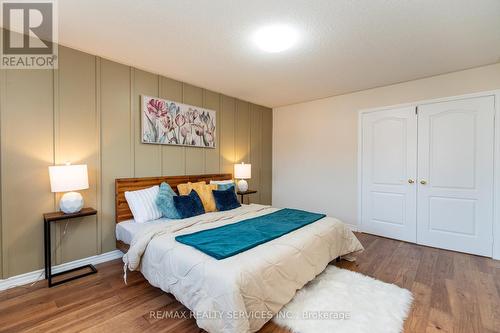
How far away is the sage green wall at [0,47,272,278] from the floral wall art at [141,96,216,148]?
11cm

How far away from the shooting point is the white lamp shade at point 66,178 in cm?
226

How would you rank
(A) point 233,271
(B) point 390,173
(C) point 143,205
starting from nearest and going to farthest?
1. (A) point 233,271
2. (C) point 143,205
3. (B) point 390,173

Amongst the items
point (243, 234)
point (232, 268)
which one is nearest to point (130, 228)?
point (243, 234)

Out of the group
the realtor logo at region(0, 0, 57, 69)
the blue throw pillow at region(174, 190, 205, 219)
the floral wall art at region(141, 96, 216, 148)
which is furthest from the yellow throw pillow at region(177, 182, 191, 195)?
the realtor logo at region(0, 0, 57, 69)

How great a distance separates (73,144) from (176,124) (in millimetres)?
1317

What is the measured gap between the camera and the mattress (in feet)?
8.27

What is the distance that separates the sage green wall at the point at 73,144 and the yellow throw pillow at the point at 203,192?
349 mm

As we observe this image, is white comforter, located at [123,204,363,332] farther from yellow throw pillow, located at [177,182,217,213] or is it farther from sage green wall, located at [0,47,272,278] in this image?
sage green wall, located at [0,47,272,278]

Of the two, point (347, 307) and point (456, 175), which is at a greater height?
point (456, 175)

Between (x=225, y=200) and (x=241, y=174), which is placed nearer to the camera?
(x=225, y=200)

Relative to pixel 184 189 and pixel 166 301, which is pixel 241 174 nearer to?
pixel 184 189

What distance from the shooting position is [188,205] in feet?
9.63

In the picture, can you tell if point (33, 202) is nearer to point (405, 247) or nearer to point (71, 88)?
point (71, 88)

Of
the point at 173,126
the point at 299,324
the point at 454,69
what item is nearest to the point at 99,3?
the point at 173,126
